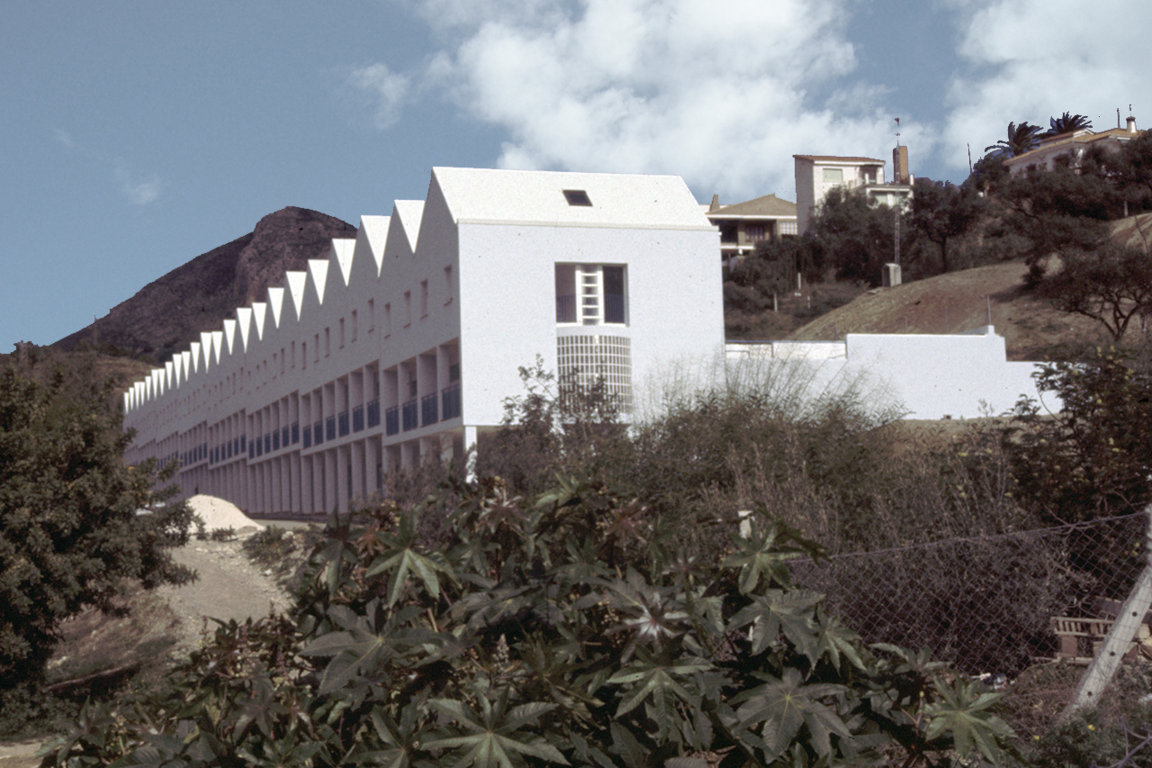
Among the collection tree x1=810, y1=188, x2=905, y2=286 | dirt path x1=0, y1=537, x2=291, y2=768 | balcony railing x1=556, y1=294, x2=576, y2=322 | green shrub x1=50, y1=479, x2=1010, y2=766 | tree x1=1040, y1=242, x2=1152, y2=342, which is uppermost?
tree x1=810, y1=188, x2=905, y2=286

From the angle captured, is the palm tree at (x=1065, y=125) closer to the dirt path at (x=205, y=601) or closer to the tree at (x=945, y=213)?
the tree at (x=945, y=213)

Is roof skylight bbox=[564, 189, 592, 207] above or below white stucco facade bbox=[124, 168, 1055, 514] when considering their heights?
above

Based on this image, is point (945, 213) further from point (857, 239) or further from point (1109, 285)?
point (1109, 285)

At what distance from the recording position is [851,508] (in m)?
12.3

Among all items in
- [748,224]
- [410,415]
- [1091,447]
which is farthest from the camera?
[748,224]

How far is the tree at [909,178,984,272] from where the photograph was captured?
72.0 m

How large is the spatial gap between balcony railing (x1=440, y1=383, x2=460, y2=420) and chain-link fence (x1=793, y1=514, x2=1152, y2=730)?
19935 mm

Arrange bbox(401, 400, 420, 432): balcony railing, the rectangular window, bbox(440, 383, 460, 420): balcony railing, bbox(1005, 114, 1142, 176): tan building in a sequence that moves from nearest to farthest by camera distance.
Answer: bbox(440, 383, 460, 420): balcony railing → the rectangular window → bbox(401, 400, 420, 432): balcony railing → bbox(1005, 114, 1142, 176): tan building

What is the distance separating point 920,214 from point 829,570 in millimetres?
68299

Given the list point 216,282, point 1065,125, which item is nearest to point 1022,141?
point 1065,125

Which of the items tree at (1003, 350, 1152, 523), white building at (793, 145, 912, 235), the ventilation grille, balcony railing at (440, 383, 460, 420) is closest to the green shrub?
tree at (1003, 350, 1152, 523)

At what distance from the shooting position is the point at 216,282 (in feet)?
590

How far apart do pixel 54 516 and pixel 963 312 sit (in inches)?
1962

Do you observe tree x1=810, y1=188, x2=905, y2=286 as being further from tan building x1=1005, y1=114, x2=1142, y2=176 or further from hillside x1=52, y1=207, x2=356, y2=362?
hillside x1=52, y1=207, x2=356, y2=362
